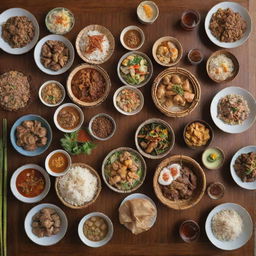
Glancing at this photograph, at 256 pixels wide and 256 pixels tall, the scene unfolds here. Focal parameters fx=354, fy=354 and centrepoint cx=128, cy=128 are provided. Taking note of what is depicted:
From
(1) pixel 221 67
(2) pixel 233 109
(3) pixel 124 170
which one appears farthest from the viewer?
(1) pixel 221 67

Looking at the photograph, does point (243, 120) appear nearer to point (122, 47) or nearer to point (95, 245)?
point (122, 47)

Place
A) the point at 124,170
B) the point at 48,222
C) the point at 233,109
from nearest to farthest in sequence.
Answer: the point at 48,222 → the point at 124,170 → the point at 233,109

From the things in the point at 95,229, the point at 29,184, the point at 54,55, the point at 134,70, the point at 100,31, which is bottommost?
the point at 95,229

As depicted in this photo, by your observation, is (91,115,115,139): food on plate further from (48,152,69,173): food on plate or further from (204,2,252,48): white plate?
(204,2,252,48): white plate

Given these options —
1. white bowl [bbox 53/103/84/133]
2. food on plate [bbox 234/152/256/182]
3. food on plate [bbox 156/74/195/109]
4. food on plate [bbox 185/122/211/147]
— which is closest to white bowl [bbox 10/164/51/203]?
white bowl [bbox 53/103/84/133]

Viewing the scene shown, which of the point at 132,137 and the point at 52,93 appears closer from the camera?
the point at 52,93

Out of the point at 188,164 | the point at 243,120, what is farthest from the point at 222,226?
the point at 243,120

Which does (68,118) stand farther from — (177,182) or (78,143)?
(177,182)

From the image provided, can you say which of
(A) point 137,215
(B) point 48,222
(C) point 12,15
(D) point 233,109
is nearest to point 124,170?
(A) point 137,215
